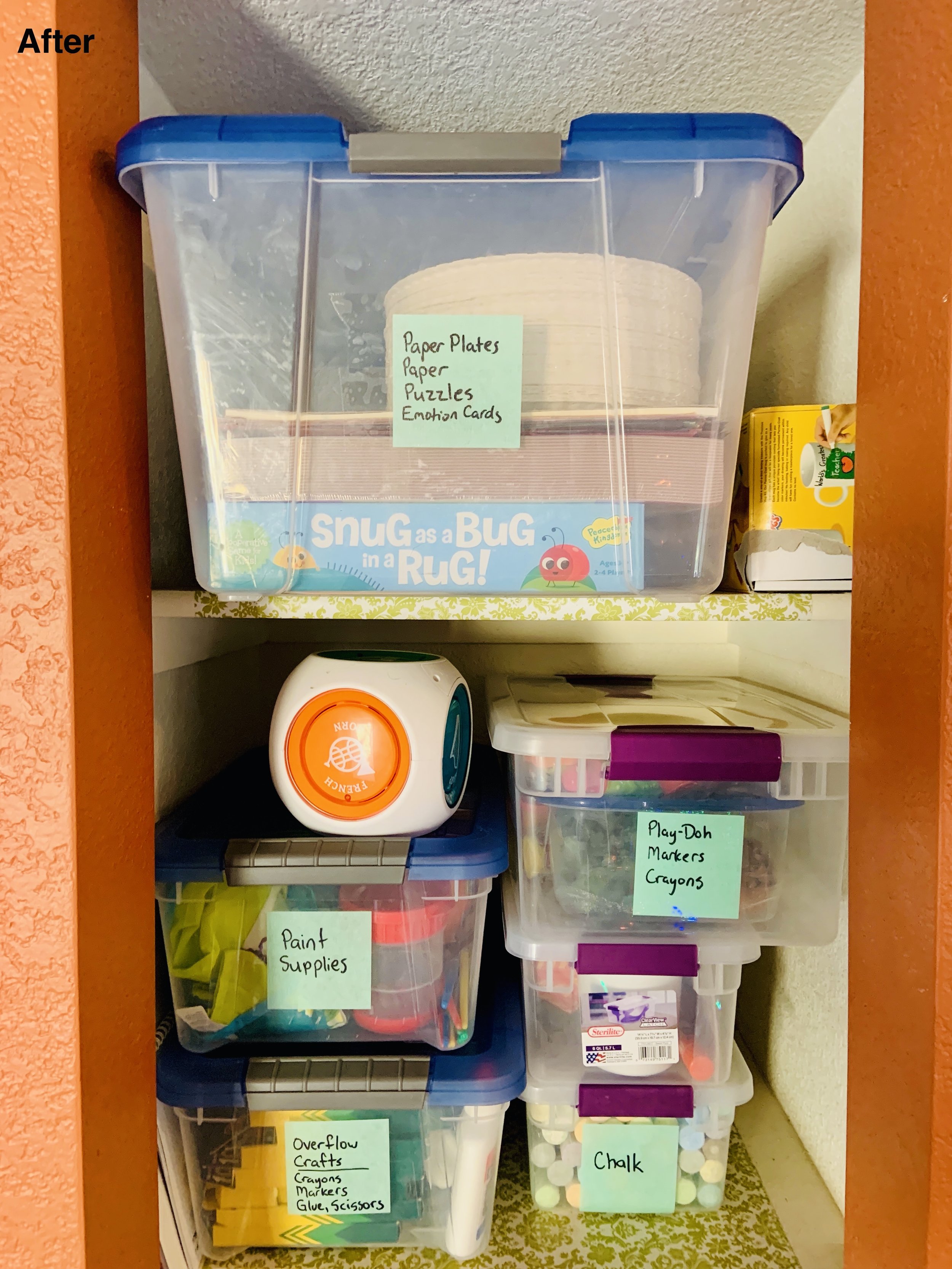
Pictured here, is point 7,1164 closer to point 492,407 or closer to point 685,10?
point 492,407

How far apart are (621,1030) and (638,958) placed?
82mm

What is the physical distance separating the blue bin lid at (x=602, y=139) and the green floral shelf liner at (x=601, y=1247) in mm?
924

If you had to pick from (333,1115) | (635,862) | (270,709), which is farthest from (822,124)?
(333,1115)

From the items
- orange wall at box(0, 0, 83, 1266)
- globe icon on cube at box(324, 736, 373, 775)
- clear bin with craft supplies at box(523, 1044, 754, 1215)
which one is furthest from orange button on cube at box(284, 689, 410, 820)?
clear bin with craft supplies at box(523, 1044, 754, 1215)

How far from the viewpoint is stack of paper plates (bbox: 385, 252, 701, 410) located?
1.87 feet

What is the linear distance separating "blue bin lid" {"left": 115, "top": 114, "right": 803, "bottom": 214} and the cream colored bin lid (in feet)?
1.50

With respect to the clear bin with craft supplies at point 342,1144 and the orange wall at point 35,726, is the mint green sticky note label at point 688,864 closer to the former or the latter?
the clear bin with craft supplies at point 342,1144

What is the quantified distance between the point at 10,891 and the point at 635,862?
488 mm

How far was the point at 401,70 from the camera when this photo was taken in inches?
28.0

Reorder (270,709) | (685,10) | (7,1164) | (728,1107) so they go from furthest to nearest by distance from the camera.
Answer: (270,709)
(728,1107)
(685,10)
(7,1164)

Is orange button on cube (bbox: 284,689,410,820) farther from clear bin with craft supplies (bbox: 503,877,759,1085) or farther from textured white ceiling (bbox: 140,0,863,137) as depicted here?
textured white ceiling (bbox: 140,0,863,137)

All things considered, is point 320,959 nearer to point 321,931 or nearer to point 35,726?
point 321,931

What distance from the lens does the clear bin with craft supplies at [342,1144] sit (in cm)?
68

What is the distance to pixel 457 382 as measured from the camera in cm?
58
